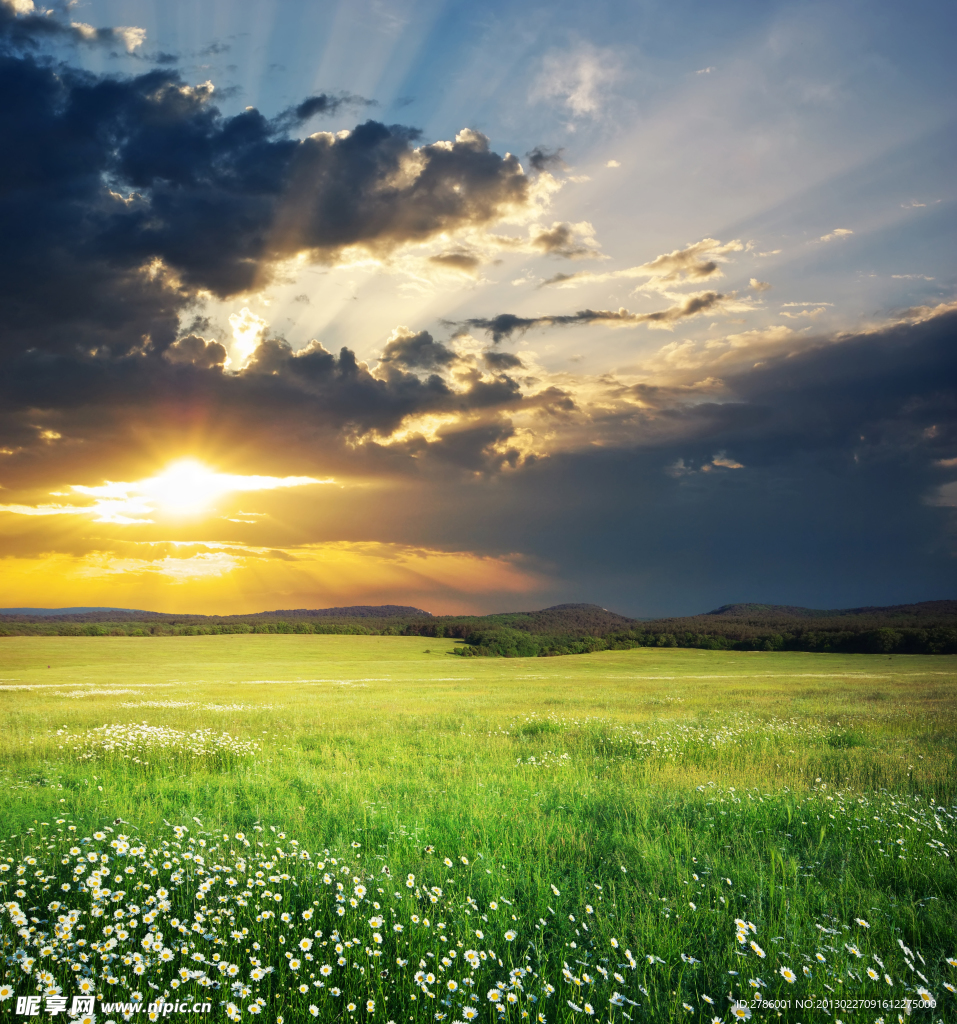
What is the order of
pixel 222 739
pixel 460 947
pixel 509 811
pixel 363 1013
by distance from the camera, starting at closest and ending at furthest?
1. pixel 363 1013
2. pixel 460 947
3. pixel 509 811
4. pixel 222 739

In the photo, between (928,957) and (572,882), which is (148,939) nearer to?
(572,882)

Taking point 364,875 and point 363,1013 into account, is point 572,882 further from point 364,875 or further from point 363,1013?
point 363,1013

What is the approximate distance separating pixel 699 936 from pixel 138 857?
5.50 meters

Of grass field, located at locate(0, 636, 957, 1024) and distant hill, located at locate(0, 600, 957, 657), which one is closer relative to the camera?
grass field, located at locate(0, 636, 957, 1024)

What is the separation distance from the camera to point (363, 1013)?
12.8 ft

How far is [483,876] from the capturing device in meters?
6.06

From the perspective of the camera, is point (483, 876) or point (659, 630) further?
point (659, 630)

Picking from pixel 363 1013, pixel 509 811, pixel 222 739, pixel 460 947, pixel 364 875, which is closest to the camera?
pixel 363 1013

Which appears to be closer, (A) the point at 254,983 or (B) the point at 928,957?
(A) the point at 254,983

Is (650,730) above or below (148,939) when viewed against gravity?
below

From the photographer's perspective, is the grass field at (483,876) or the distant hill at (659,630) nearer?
the grass field at (483,876)

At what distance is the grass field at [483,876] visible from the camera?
13.2 ft

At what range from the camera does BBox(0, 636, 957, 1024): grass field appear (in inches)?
159

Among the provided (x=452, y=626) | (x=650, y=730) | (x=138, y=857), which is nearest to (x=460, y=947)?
(x=138, y=857)
